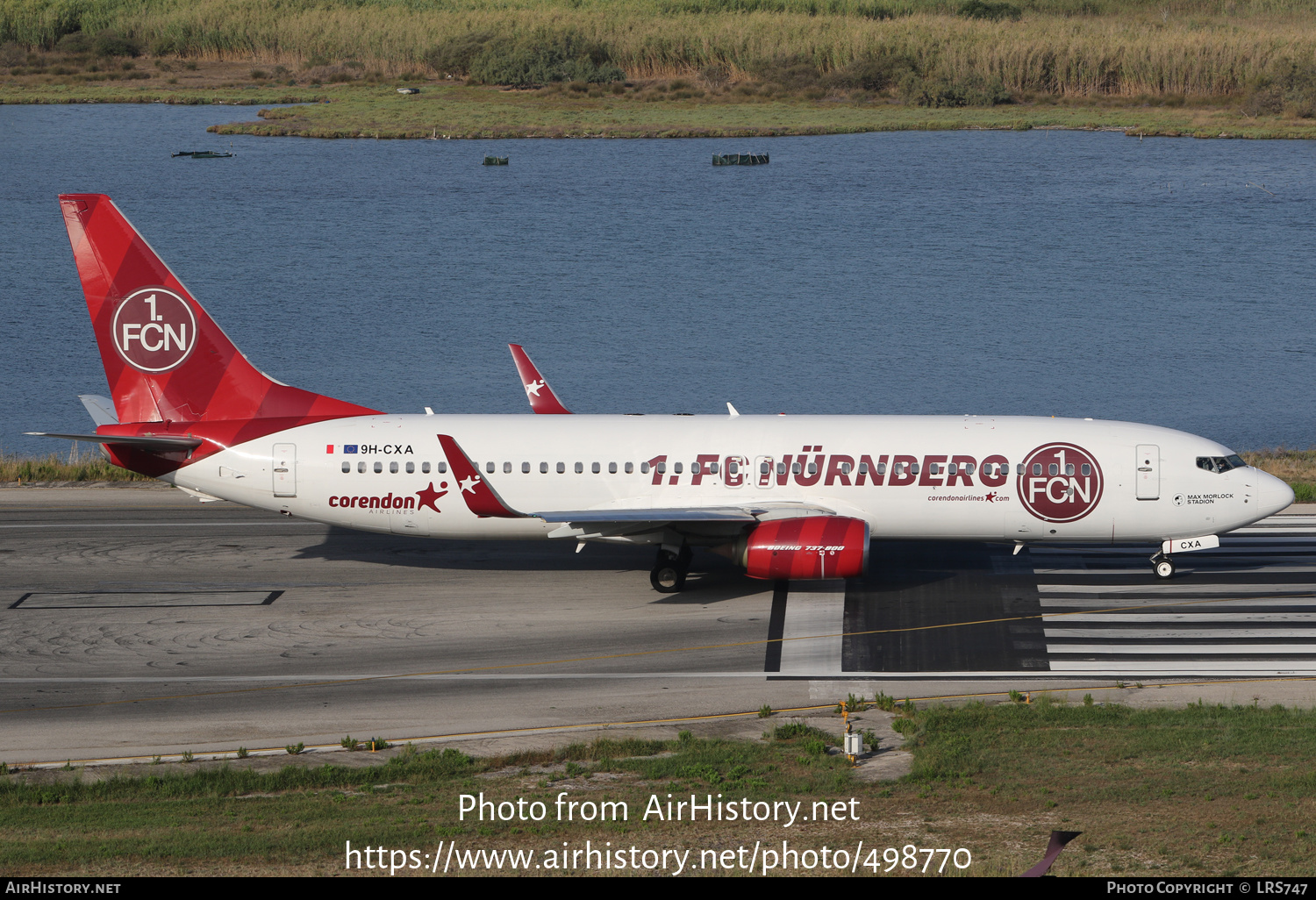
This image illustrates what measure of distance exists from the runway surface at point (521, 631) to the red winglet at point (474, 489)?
117 inches

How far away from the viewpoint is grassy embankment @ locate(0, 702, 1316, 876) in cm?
2269

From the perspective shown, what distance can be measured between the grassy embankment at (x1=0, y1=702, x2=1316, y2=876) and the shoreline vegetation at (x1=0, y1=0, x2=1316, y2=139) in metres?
122

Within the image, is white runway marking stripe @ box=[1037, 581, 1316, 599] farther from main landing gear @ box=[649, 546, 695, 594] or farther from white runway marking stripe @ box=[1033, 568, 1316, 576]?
main landing gear @ box=[649, 546, 695, 594]

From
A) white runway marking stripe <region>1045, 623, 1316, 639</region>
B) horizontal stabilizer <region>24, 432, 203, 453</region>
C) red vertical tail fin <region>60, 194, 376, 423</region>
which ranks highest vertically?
red vertical tail fin <region>60, 194, 376, 423</region>

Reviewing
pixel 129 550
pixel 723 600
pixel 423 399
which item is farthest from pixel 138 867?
pixel 423 399

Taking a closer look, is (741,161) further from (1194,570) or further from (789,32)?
(1194,570)

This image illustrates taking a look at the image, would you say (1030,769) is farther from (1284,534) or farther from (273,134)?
(273,134)

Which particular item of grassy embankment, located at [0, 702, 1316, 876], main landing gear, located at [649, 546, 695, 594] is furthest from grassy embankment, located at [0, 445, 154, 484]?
grassy embankment, located at [0, 702, 1316, 876]

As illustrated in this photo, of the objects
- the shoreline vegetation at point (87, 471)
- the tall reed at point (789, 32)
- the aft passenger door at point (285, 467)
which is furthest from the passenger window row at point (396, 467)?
the tall reed at point (789, 32)

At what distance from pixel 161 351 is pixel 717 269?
6807 centimetres

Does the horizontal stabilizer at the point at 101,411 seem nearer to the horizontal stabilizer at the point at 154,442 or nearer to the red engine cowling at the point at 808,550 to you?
the horizontal stabilizer at the point at 154,442

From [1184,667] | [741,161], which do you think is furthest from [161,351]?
[741,161]

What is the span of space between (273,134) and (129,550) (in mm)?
108649

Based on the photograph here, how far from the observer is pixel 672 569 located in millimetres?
40219
